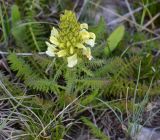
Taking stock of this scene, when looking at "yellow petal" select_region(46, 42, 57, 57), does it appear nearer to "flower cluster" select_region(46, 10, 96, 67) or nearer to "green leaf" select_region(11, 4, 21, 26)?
"flower cluster" select_region(46, 10, 96, 67)

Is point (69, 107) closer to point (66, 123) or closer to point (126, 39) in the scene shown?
point (66, 123)

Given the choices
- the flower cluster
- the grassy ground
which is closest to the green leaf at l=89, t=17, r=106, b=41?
the grassy ground

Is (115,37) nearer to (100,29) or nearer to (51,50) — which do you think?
(100,29)

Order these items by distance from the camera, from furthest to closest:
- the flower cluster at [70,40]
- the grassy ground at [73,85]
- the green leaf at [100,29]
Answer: the green leaf at [100,29] → the grassy ground at [73,85] → the flower cluster at [70,40]

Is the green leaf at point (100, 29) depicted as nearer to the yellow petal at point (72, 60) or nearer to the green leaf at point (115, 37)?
the green leaf at point (115, 37)

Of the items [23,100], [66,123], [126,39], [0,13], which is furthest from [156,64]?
[0,13]

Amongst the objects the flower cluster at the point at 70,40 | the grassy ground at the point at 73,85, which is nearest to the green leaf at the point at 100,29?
the grassy ground at the point at 73,85

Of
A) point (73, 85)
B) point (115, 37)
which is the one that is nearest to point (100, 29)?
point (115, 37)

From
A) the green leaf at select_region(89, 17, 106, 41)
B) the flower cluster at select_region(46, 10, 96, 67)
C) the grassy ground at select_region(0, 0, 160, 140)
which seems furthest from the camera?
the green leaf at select_region(89, 17, 106, 41)
